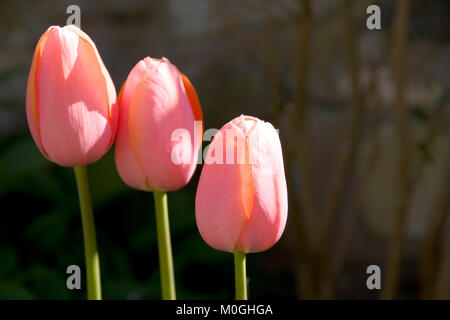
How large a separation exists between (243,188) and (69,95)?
102 mm

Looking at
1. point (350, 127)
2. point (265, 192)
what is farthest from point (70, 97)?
point (350, 127)

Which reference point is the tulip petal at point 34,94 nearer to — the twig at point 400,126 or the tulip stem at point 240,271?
the tulip stem at point 240,271

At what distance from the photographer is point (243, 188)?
29 centimetres

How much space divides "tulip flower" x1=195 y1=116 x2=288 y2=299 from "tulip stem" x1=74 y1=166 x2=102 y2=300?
72 millimetres

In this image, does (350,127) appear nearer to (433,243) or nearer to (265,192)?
(433,243)

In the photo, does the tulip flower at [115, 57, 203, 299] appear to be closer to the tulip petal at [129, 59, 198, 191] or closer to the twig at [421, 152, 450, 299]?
the tulip petal at [129, 59, 198, 191]

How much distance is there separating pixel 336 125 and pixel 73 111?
995mm

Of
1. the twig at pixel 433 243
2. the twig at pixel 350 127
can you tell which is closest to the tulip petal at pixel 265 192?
the twig at pixel 350 127

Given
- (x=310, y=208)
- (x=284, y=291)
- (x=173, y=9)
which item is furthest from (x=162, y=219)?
(x=173, y=9)

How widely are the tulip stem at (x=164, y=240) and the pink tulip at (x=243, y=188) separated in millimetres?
42

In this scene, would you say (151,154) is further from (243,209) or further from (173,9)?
(173,9)

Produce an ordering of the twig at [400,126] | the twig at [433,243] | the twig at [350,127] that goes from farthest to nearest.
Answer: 1. the twig at [433,243]
2. the twig at [350,127]
3. the twig at [400,126]

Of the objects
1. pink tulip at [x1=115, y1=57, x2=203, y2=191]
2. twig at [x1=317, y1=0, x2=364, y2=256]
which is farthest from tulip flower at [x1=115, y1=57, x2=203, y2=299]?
twig at [x1=317, y1=0, x2=364, y2=256]

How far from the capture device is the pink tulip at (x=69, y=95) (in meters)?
0.31
